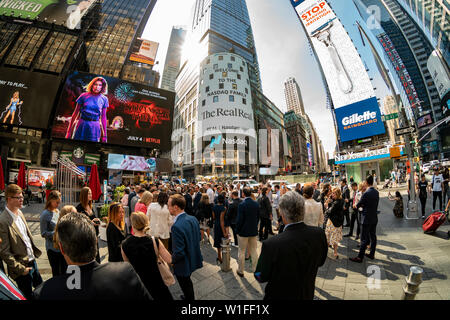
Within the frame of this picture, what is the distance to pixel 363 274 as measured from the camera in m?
3.86

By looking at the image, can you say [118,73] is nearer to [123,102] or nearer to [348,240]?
[123,102]

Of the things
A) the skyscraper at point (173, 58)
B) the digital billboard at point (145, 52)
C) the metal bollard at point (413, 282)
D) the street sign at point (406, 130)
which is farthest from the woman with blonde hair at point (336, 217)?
the skyscraper at point (173, 58)

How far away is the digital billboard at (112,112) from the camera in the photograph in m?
24.4

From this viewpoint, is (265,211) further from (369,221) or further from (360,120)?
(360,120)

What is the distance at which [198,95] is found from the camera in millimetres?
53812

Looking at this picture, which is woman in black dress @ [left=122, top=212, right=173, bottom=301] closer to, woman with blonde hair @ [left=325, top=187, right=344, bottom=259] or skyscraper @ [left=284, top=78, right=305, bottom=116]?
woman with blonde hair @ [left=325, top=187, right=344, bottom=259]

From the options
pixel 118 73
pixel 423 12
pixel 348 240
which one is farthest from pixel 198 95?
pixel 348 240

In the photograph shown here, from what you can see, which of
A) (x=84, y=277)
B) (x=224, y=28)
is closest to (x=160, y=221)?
(x=84, y=277)

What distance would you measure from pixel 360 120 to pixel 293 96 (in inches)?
5474

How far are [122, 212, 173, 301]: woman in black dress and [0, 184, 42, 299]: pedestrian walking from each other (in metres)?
1.68

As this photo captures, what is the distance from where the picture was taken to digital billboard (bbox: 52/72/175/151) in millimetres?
24422

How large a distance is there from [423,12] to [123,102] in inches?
1322

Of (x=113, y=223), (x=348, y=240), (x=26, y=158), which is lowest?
(x=348, y=240)

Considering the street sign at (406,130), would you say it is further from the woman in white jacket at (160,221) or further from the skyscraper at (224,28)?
the skyscraper at (224,28)
